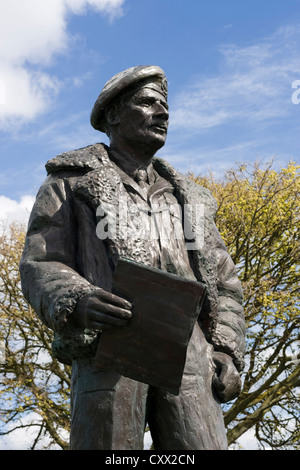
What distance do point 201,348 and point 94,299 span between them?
30.8 inches

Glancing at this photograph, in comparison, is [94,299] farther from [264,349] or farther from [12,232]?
[12,232]

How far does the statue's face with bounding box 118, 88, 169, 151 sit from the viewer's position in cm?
430

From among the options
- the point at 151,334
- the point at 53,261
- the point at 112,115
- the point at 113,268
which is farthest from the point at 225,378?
the point at 112,115

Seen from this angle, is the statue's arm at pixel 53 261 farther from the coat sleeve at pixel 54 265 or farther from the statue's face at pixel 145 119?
the statue's face at pixel 145 119

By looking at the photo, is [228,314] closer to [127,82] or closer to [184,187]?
[184,187]

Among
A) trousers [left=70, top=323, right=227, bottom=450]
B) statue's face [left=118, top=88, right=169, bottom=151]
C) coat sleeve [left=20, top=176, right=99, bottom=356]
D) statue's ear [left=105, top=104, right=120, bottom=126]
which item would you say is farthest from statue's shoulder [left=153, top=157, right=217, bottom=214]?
trousers [left=70, top=323, right=227, bottom=450]

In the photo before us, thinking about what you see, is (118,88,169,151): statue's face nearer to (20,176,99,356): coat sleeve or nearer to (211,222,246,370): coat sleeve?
(20,176,99,356): coat sleeve

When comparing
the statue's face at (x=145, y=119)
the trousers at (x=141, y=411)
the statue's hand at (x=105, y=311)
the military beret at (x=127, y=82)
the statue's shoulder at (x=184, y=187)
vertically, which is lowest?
the trousers at (x=141, y=411)

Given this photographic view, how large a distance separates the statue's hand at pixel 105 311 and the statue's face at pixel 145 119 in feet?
3.95

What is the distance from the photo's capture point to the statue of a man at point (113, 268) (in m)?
3.61

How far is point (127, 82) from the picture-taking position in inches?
170

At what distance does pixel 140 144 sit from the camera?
434cm

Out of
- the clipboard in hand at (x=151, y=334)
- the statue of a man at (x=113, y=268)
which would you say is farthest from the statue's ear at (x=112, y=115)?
the clipboard in hand at (x=151, y=334)

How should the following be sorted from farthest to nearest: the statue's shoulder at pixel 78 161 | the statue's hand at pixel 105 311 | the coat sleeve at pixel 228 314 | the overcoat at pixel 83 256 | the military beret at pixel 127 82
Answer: the military beret at pixel 127 82 → the statue's shoulder at pixel 78 161 → the coat sleeve at pixel 228 314 → the overcoat at pixel 83 256 → the statue's hand at pixel 105 311
